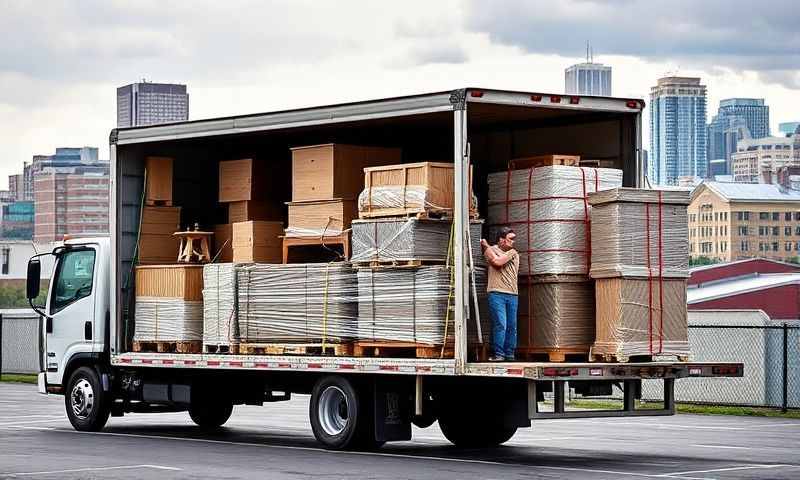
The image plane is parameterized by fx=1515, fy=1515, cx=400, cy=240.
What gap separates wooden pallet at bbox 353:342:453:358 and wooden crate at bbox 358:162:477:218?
1.36 metres

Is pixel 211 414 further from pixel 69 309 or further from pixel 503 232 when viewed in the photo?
pixel 503 232

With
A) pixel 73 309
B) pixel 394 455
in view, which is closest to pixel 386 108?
pixel 394 455

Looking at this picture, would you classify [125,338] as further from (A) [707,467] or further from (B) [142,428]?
(A) [707,467]

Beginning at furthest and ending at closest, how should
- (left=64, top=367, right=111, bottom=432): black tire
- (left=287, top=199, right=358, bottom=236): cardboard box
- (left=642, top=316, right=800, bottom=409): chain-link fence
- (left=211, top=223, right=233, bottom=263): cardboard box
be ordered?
(left=642, top=316, right=800, bottom=409): chain-link fence → (left=64, top=367, right=111, bottom=432): black tire → (left=211, top=223, right=233, bottom=263): cardboard box → (left=287, top=199, right=358, bottom=236): cardboard box

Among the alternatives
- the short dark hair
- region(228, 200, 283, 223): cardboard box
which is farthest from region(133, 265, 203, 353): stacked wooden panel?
the short dark hair

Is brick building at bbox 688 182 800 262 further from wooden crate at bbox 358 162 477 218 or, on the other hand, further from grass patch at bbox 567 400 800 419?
wooden crate at bbox 358 162 477 218

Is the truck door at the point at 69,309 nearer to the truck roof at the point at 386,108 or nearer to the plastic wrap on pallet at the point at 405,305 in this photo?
the truck roof at the point at 386,108

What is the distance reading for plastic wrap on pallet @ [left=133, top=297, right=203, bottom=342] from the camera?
18812 millimetres

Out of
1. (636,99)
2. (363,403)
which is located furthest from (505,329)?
(636,99)

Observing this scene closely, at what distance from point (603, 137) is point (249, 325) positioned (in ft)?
15.2

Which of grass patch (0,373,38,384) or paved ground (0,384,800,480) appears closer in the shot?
paved ground (0,384,800,480)

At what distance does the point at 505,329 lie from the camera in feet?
50.5

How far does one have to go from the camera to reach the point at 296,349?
17.0 meters

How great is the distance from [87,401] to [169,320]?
186cm
